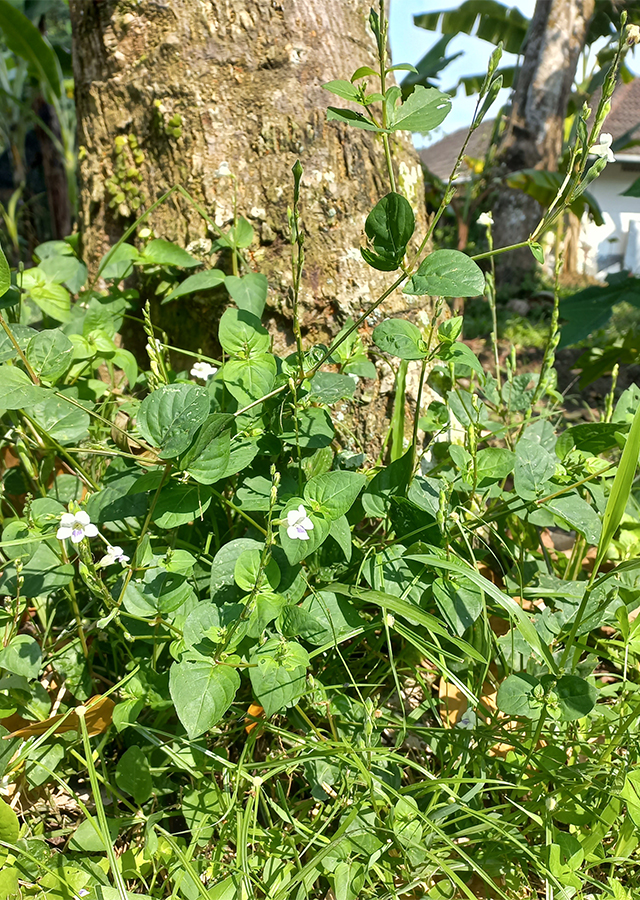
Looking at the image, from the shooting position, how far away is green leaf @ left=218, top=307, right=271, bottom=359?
132 centimetres

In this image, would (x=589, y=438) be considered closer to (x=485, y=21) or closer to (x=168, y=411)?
(x=168, y=411)

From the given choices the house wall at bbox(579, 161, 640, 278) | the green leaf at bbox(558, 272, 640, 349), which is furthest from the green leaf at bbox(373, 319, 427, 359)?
the house wall at bbox(579, 161, 640, 278)

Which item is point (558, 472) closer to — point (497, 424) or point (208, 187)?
point (497, 424)

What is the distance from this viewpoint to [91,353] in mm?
1476

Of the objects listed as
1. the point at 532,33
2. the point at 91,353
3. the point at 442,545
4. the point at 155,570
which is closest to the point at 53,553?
the point at 155,570

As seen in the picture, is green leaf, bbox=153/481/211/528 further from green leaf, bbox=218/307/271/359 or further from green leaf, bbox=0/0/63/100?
green leaf, bbox=0/0/63/100

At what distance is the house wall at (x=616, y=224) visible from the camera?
637 inches

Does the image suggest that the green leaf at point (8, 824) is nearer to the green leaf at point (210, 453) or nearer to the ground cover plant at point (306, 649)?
the ground cover plant at point (306, 649)

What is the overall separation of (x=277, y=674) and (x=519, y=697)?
16.9 inches

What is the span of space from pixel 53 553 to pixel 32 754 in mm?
365

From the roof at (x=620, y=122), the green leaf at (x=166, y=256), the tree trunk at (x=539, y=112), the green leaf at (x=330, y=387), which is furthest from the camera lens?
the roof at (x=620, y=122)

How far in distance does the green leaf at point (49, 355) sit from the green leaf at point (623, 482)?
101 cm

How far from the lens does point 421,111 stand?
3.54 feet

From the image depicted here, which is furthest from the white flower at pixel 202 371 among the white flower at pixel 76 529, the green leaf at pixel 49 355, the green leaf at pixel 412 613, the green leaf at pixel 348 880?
the green leaf at pixel 348 880
